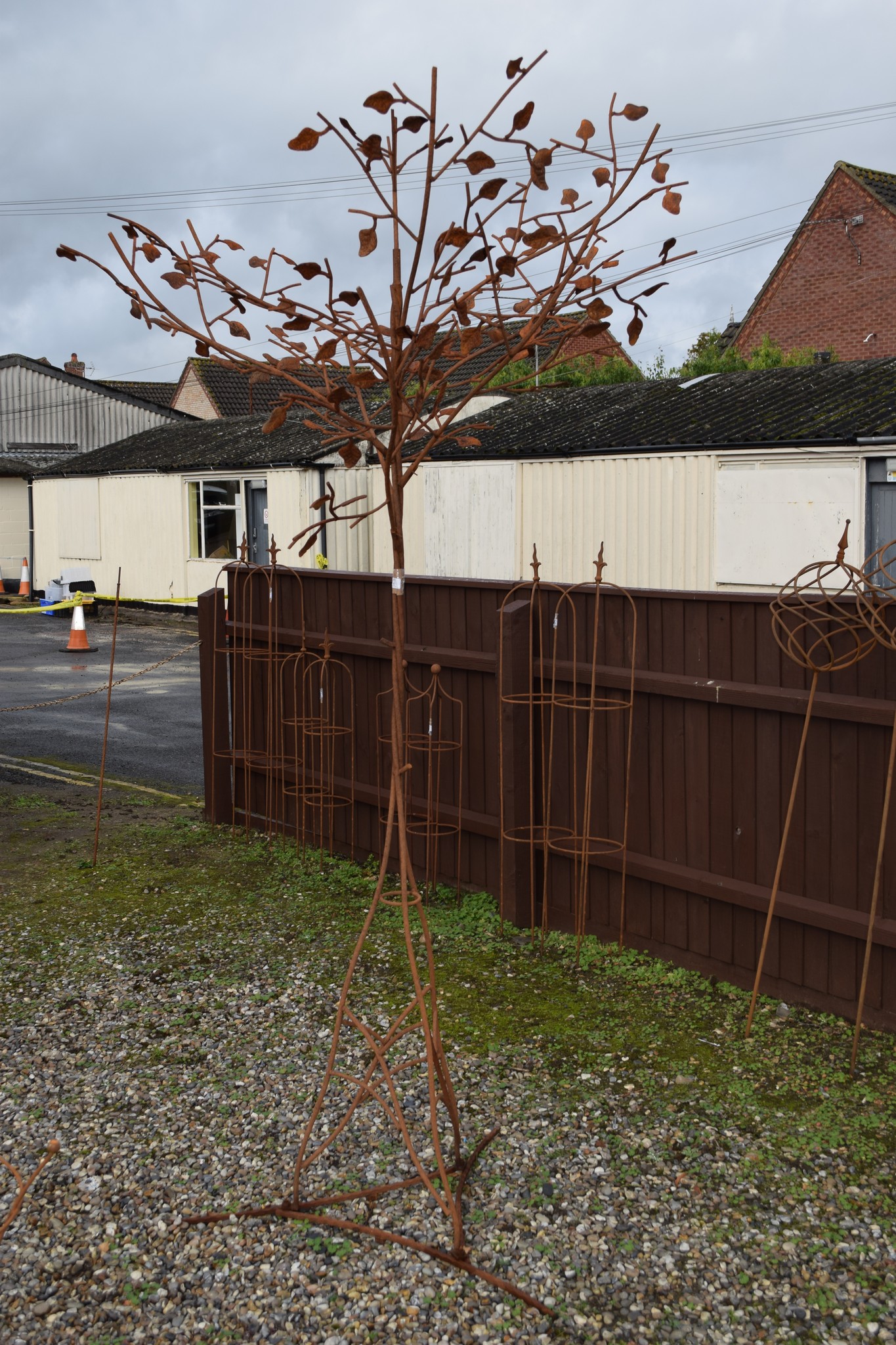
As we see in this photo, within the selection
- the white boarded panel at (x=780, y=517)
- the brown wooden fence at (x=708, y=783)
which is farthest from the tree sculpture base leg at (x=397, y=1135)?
the white boarded panel at (x=780, y=517)

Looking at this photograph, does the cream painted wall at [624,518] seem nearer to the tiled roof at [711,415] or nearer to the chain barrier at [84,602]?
the tiled roof at [711,415]

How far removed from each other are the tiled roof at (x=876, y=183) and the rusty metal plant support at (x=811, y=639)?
1119 inches

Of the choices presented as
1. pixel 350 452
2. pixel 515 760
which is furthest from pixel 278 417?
pixel 515 760

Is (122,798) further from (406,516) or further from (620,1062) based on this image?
(406,516)

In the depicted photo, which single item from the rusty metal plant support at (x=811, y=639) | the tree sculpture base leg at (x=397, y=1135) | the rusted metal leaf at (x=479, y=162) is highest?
the rusted metal leaf at (x=479, y=162)

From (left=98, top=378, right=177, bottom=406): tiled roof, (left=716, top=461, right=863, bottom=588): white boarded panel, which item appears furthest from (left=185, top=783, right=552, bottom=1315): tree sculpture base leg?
(left=98, top=378, right=177, bottom=406): tiled roof

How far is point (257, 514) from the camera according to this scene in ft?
85.3

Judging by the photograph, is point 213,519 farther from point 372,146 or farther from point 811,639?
point 372,146

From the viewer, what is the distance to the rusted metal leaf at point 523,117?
10.7ft

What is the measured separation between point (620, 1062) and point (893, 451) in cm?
1177

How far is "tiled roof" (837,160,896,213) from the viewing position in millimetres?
30156

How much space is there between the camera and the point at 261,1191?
13.0ft

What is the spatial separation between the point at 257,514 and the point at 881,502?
1431 cm

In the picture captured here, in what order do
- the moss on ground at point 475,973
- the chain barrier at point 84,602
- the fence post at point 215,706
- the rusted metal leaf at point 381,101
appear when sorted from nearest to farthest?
1. the rusted metal leaf at point 381,101
2. the moss on ground at point 475,973
3. the fence post at point 215,706
4. the chain barrier at point 84,602
